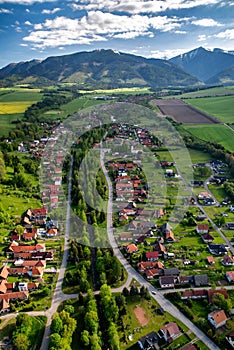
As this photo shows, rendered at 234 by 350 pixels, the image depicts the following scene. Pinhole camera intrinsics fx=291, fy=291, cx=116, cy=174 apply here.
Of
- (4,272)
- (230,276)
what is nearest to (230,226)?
(230,276)

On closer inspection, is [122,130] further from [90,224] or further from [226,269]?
[226,269]

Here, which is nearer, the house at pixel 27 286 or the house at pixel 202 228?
the house at pixel 27 286

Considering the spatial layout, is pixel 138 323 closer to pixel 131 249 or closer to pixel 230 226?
pixel 131 249

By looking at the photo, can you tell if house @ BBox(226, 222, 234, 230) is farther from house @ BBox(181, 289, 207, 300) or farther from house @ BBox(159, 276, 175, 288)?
house @ BBox(159, 276, 175, 288)

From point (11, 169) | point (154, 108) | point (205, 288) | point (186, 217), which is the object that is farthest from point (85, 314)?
point (154, 108)

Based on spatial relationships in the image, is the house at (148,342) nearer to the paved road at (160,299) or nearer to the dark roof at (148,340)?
Result: the dark roof at (148,340)

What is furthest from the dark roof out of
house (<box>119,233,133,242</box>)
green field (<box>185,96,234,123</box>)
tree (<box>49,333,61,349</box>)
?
green field (<box>185,96,234,123</box>)

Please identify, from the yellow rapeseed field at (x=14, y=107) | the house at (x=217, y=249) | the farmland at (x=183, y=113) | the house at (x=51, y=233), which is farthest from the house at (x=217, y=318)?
the yellow rapeseed field at (x=14, y=107)
